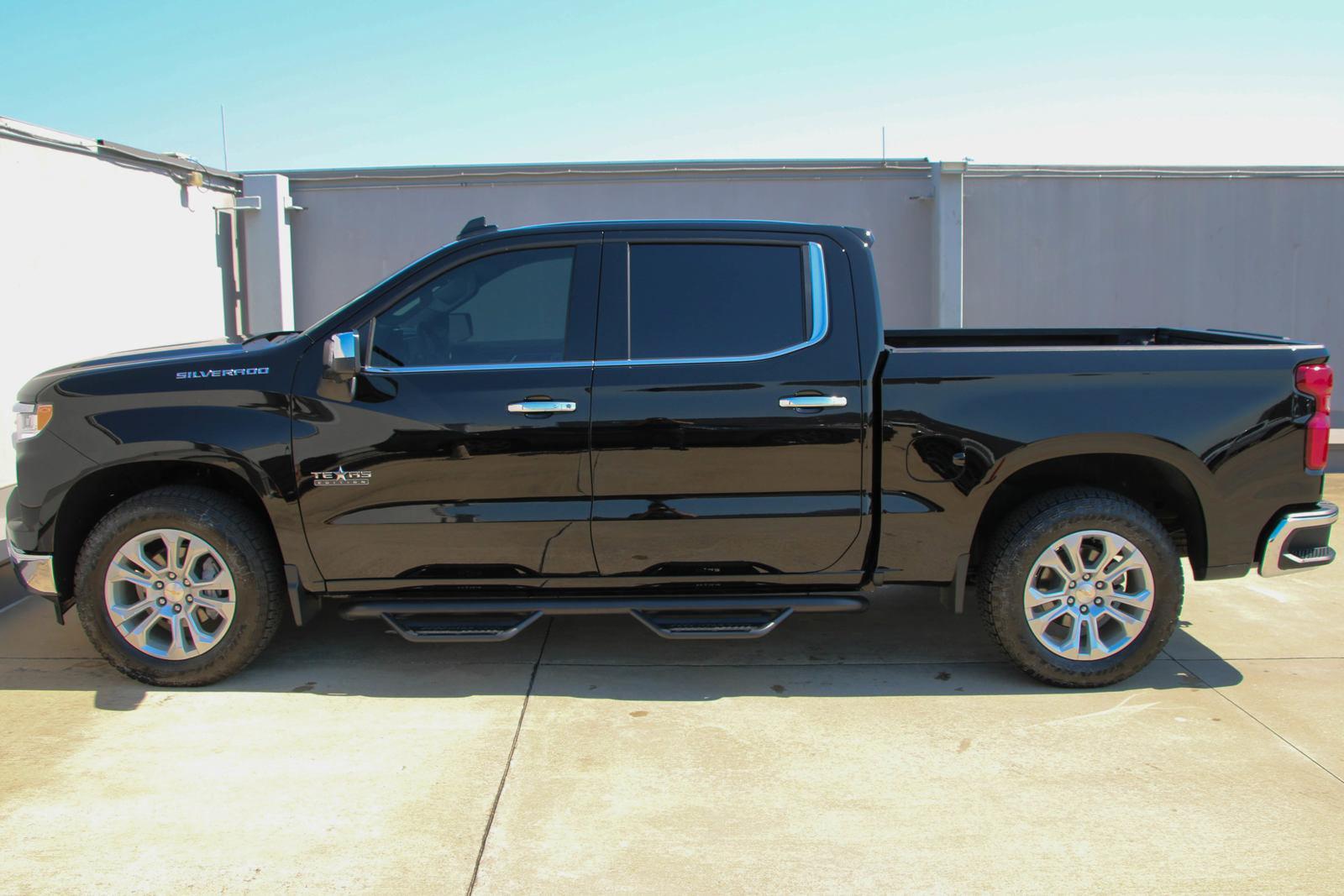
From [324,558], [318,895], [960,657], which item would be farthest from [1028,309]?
[318,895]

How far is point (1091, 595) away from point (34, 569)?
14.8 feet

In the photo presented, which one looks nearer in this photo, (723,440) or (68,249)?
(723,440)

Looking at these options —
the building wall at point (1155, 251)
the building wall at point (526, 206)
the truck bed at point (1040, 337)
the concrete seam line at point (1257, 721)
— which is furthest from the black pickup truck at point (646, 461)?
the building wall at point (1155, 251)

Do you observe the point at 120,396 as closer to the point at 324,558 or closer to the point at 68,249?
the point at 324,558

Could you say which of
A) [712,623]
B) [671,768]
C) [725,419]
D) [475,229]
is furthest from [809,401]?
[475,229]

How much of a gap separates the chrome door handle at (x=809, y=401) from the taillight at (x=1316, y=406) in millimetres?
1941

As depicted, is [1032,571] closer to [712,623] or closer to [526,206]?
[712,623]

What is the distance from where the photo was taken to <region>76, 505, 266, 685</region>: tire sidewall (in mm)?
4359

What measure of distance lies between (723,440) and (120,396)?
2527 mm

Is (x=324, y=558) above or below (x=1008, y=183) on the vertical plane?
below

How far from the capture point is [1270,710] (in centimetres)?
427

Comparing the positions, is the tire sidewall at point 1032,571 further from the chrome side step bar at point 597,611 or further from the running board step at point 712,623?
the running board step at point 712,623

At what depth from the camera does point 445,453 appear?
4.30 meters

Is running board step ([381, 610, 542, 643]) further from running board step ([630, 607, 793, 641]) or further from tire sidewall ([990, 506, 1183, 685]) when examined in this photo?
tire sidewall ([990, 506, 1183, 685])
